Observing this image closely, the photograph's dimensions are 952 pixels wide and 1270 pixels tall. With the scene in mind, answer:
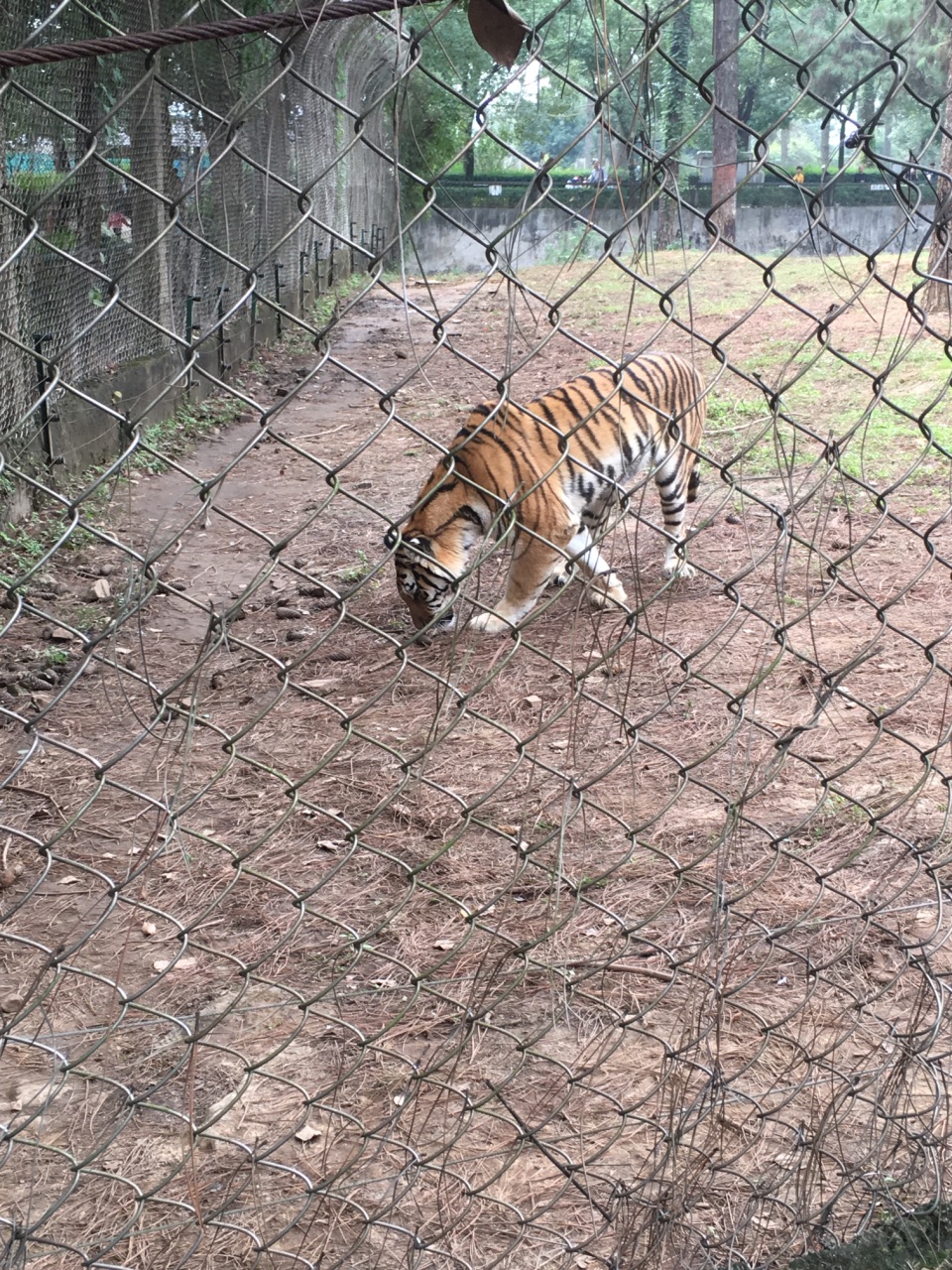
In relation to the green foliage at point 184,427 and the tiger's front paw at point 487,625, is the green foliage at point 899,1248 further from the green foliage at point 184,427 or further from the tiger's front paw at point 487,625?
the green foliage at point 184,427

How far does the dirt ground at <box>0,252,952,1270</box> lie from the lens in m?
1.83

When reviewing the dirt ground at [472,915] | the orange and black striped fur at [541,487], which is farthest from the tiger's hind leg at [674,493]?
the dirt ground at [472,915]

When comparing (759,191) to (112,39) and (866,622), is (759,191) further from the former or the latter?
(112,39)

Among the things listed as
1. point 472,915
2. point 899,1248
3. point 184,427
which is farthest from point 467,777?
point 184,427

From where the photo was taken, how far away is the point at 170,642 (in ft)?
17.1

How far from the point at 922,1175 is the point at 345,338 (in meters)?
13.7

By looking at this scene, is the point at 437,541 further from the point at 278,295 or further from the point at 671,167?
the point at 278,295

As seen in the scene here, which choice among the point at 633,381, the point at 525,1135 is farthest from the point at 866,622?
the point at 525,1135

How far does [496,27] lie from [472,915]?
1256 millimetres

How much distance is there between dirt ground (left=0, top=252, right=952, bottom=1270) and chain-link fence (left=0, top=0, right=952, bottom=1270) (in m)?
0.02

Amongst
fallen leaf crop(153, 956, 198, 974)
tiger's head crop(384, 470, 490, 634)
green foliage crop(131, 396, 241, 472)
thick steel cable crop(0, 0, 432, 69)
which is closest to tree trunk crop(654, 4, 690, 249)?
thick steel cable crop(0, 0, 432, 69)

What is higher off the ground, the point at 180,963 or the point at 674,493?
the point at 674,493

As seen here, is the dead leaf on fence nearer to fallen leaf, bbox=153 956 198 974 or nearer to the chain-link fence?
the chain-link fence

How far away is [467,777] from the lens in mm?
3971
